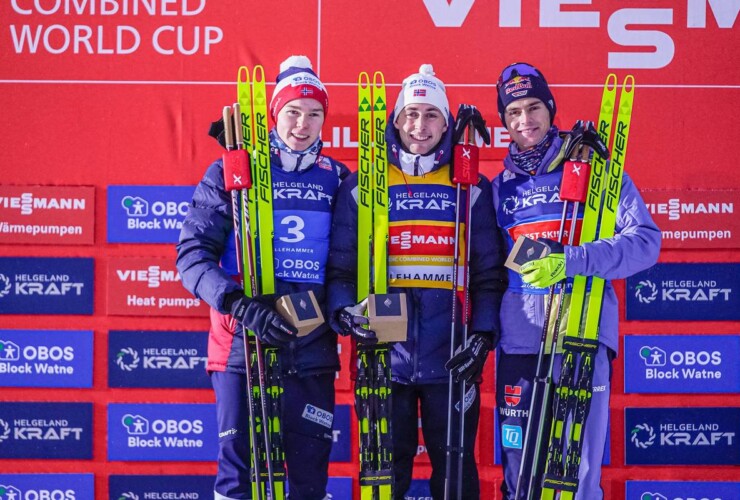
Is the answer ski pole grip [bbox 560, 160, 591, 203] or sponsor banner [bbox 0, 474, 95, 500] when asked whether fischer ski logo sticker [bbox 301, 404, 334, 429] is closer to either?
ski pole grip [bbox 560, 160, 591, 203]

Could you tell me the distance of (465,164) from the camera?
344 centimetres

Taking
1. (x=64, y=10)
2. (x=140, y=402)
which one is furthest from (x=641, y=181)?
(x=64, y=10)

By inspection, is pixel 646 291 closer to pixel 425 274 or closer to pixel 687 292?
pixel 687 292

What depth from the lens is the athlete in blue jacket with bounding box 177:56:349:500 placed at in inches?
132

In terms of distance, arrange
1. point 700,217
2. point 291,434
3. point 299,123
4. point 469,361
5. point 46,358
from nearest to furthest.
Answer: point 469,361 < point 291,434 < point 299,123 < point 700,217 < point 46,358

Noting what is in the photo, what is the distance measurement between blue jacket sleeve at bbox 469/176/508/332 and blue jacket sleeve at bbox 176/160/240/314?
98 cm

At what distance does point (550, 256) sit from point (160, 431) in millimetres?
2362

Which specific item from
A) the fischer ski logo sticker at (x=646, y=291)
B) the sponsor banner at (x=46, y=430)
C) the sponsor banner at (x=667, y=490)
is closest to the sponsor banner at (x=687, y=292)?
the fischer ski logo sticker at (x=646, y=291)

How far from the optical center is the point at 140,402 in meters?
4.43

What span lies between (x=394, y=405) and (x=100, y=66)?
2426 millimetres

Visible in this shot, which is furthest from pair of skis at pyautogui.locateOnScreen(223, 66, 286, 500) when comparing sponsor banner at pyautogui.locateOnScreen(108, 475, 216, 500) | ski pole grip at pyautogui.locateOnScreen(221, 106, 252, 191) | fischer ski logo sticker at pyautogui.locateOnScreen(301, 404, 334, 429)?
sponsor banner at pyautogui.locateOnScreen(108, 475, 216, 500)

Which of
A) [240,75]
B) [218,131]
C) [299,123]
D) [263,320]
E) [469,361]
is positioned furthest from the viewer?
[240,75]

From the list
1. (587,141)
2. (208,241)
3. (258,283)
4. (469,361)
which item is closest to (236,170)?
(208,241)

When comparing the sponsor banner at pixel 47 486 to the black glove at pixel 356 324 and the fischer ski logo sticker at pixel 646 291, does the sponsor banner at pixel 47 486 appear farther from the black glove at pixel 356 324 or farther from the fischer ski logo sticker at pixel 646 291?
the fischer ski logo sticker at pixel 646 291
